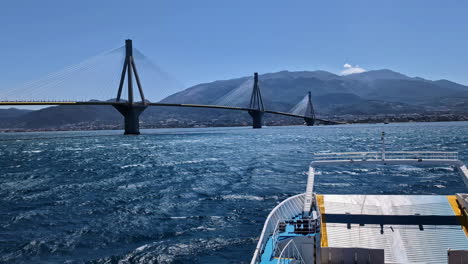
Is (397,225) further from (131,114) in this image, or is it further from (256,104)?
(256,104)

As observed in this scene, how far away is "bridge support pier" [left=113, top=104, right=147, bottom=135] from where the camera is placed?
315 feet

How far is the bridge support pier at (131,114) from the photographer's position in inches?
3780

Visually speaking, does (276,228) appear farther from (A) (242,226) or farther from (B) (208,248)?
(A) (242,226)

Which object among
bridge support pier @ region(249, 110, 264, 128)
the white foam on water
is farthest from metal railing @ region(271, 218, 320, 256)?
bridge support pier @ region(249, 110, 264, 128)

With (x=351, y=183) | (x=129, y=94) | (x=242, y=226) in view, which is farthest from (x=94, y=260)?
(x=129, y=94)

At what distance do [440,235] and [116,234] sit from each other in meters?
12.9

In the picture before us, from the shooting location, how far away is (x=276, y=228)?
468 inches

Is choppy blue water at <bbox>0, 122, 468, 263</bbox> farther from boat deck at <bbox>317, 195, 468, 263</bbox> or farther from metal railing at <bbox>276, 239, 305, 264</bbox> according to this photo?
boat deck at <bbox>317, 195, 468, 263</bbox>

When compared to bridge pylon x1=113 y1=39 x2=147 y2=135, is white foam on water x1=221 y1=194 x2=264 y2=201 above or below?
below

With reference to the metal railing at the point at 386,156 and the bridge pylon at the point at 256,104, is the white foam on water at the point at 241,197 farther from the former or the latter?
the bridge pylon at the point at 256,104

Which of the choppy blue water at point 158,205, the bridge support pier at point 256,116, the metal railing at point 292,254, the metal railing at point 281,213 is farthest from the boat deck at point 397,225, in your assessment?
the bridge support pier at point 256,116

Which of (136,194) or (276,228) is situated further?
(136,194)

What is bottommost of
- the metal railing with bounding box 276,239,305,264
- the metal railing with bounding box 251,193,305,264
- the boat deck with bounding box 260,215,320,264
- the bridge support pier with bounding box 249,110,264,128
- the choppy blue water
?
the choppy blue water

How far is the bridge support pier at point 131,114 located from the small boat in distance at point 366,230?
87112 millimetres
